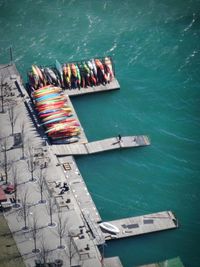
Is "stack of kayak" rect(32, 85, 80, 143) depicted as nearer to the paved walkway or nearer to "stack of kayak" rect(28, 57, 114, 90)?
"stack of kayak" rect(28, 57, 114, 90)

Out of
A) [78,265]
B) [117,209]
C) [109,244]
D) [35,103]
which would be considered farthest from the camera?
[35,103]

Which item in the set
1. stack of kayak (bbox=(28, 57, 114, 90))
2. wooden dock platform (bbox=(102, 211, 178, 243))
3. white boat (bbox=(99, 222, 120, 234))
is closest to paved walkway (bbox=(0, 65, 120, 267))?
white boat (bbox=(99, 222, 120, 234))

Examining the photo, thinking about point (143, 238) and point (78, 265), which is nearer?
point (78, 265)

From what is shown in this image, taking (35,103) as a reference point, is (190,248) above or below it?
below

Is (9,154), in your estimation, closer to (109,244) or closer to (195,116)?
(109,244)

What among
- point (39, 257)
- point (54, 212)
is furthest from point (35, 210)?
point (39, 257)

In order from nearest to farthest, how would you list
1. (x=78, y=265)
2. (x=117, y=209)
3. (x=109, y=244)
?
(x=78, y=265), (x=109, y=244), (x=117, y=209)

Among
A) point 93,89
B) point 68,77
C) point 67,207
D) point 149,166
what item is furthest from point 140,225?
point 68,77
